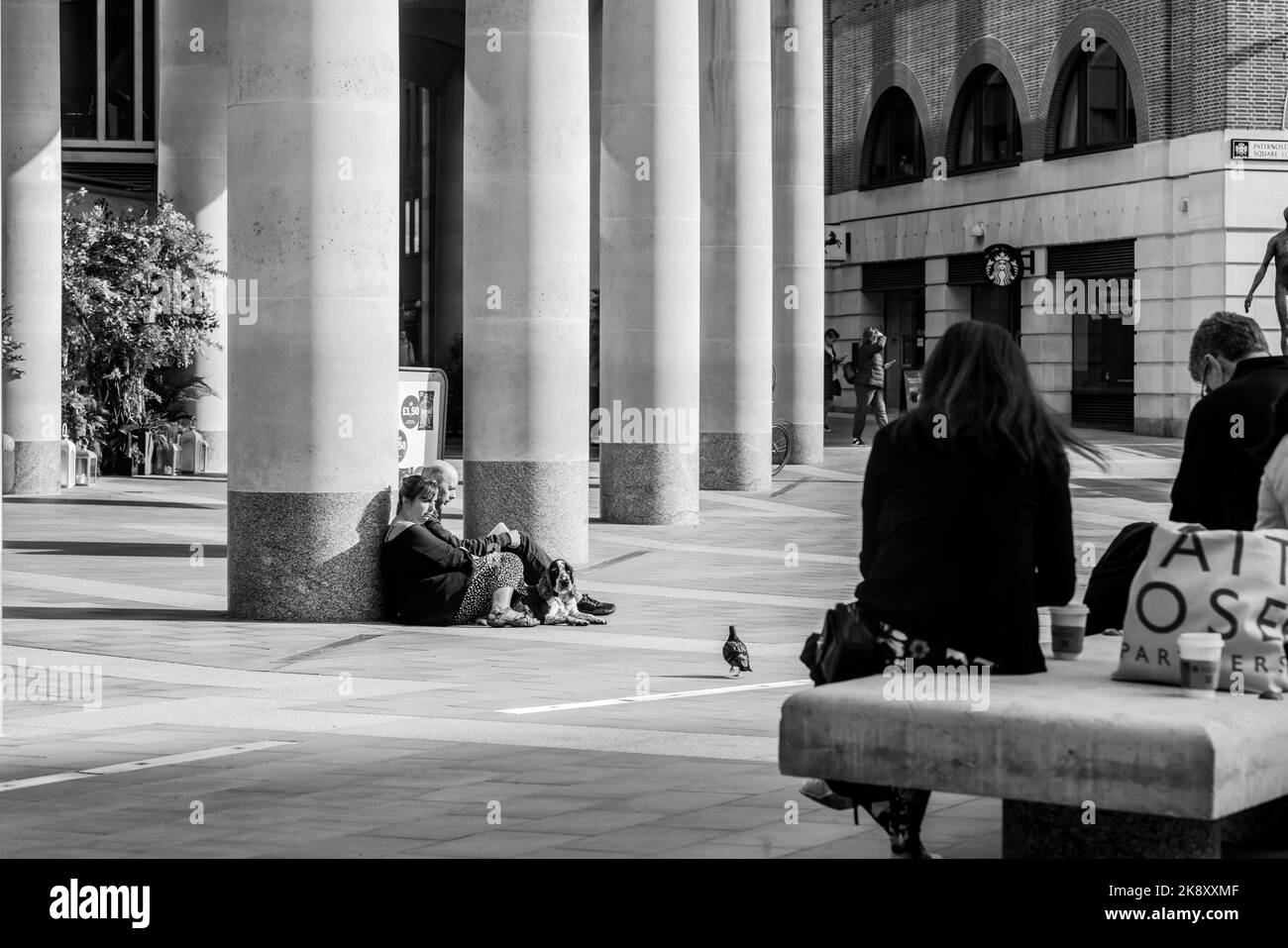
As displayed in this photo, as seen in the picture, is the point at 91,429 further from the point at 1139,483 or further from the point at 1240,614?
the point at 1240,614

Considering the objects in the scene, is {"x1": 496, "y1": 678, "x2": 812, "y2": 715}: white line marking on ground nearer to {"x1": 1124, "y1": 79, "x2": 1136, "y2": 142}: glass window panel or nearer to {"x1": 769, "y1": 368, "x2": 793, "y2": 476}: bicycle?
{"x1": 769, "y1": 368, "x2": 793, "y2": 476}: bicycle

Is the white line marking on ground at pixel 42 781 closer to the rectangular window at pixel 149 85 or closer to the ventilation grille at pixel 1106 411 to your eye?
the ventilation grille at pixel 1106 411

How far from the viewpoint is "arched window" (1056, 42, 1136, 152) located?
3972cm

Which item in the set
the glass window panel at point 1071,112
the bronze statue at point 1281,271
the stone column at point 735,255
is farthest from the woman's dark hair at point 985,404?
the glass window panel at point 1071,112

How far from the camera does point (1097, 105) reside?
133 feet

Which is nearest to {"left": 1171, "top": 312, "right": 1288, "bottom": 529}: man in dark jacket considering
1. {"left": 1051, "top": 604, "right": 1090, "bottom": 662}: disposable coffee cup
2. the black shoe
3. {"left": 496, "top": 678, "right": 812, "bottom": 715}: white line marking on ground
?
{"left": 1051, "top": 604, "right": 1090, "bottom": 662}: disposable coffee cup

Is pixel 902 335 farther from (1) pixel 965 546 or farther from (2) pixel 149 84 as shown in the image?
(1) pixel 965 546

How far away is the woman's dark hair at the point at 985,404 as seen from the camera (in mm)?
6418

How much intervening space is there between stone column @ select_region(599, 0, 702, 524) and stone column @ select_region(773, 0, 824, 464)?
31.0ft

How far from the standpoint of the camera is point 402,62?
49625 millimetres

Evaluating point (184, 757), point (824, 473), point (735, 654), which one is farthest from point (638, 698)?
point (824, 473)

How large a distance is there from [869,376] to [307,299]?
899 inches
